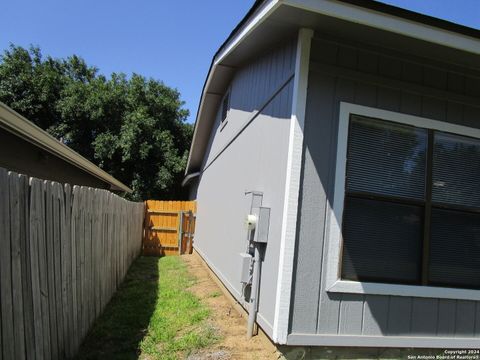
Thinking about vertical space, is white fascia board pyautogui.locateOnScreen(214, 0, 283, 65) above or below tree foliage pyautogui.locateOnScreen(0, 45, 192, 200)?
below

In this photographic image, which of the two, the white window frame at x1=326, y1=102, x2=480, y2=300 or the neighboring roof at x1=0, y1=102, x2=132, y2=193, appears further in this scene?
the neighboring roof at x1=0, y1=102, x2=132, y2=193

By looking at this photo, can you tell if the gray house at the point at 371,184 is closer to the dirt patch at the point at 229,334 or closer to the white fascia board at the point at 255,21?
the white fascia board at the point at 255,21

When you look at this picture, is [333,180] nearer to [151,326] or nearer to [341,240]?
[341,240]

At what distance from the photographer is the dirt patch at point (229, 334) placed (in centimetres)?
397

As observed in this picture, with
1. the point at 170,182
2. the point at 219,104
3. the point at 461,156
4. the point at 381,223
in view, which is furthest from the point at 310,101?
the point at 170,182

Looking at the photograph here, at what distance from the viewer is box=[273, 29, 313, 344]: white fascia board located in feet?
12.1

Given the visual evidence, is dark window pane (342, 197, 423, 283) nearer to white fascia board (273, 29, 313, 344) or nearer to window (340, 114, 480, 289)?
window (340, 114, 480, 289)

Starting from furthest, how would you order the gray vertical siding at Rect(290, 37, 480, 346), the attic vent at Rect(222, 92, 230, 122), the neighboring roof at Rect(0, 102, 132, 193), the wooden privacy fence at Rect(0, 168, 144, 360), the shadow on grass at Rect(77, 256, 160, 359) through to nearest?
the attic vent at Rect(222, 92, 230, 122) < the neighboring roof at Rect(0, 102, 132, 193) < the shadow on grass at Rect(77, 256, 160, 359) < the gray vertical siding at Rect(290, 37, 480, 346) < the wooden privacy fence at Rect(0, 168, 144, 360)

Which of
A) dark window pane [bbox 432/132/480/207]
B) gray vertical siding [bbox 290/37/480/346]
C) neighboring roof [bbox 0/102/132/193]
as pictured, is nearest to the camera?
gray vertical siding [bbox 290/37/480/346]

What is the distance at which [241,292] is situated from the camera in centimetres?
526

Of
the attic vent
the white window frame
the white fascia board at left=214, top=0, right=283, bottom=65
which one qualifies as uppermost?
the attic vent

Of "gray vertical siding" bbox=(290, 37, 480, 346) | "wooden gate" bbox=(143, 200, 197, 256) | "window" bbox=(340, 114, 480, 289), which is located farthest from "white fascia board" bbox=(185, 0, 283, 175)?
"wooden gate" bbox=(143, 200, 197, 256)

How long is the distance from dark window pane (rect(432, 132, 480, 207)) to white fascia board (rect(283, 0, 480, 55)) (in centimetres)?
99

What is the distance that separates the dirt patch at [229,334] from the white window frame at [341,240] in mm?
904
